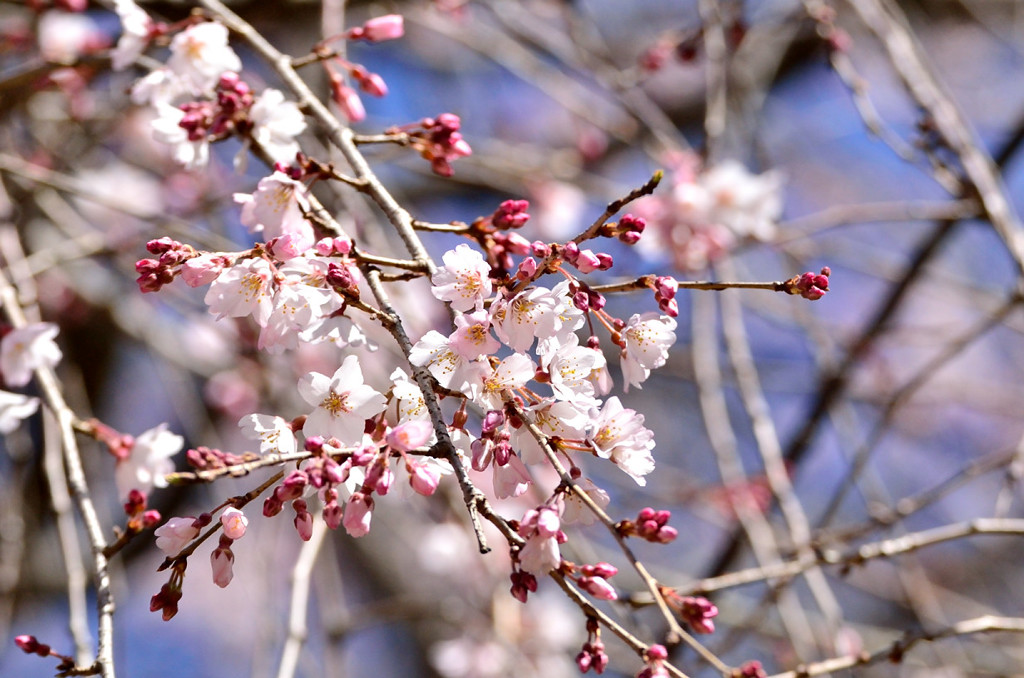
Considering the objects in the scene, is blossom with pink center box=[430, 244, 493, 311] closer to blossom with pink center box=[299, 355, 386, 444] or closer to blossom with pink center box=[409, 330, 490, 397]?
blossom with pink center box=[409, 330, 490, 397]

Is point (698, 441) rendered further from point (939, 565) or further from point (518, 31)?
point (518, 31)

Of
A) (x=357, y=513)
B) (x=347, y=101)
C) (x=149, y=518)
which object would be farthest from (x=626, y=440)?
(x=347, y=101)

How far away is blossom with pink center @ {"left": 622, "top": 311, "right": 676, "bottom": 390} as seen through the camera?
1.07 meters

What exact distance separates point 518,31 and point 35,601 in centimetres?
329

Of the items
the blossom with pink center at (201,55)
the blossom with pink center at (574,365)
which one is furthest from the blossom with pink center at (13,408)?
the blossom with pink center at (574,365)

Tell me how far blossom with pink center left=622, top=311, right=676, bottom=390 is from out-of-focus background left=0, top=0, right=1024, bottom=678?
1.18ft

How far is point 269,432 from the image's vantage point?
1.04 meters

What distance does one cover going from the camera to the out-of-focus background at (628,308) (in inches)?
90.0

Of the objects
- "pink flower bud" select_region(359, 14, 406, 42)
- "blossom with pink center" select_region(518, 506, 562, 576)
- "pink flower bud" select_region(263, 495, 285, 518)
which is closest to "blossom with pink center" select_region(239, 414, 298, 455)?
"pink flower bud" select_region(263, 495, 285, 518)

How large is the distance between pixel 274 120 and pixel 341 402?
50cm

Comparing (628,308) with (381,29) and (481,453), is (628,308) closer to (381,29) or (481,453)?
(381,29)

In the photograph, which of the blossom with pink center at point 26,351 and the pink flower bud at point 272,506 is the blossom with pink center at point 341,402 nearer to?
the pink flower bud at point 272,506

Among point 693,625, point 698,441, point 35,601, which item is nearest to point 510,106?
point 698,441

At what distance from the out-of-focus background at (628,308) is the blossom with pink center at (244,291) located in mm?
346
